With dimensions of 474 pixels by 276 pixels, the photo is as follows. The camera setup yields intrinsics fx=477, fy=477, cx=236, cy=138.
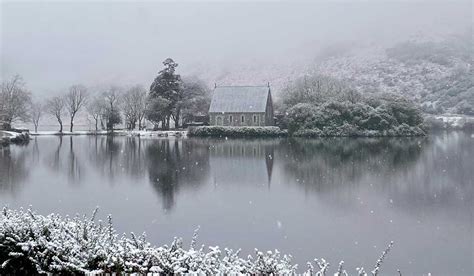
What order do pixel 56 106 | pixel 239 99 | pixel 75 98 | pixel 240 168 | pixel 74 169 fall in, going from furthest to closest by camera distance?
pixel 75 98 → pixel 56 106 → pixel 239 99 → pixel 240 168 → pixel 74 169

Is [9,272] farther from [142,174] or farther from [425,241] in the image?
[142,174]

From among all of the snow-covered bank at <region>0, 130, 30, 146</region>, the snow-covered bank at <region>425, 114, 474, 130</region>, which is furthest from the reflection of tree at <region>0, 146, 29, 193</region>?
the snow-covered bank at <region>425, 114, 474, 130</region>

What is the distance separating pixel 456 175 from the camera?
59.3 feet

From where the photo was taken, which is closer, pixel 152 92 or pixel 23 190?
pixel 23 190

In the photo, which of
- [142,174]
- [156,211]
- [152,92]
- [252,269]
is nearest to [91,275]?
[252,269]

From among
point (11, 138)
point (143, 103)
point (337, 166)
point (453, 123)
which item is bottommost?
point (337, 166)

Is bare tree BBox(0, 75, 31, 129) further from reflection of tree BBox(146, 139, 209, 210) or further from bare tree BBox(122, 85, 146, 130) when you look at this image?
reflection of tree BBox(146, 139, 209, 210)

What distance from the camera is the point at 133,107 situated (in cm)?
6053

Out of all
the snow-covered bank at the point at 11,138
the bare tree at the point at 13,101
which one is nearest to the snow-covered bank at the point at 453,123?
the snow-covered bank at the point at 11,138

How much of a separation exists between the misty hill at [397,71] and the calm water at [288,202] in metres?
63.3

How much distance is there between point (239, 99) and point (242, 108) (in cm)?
137

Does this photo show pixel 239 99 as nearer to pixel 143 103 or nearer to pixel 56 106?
pixel 143 103

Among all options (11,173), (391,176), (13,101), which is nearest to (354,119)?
(391,176)

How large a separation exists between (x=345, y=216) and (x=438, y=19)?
153m
